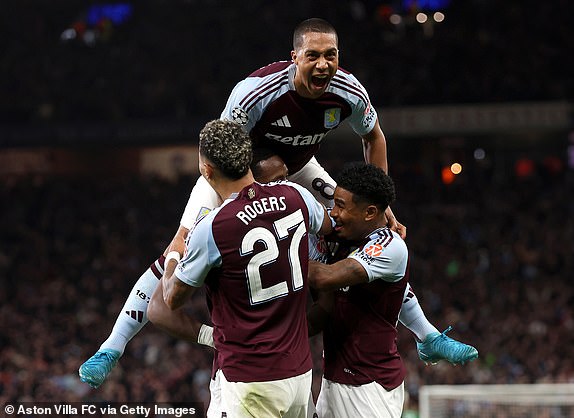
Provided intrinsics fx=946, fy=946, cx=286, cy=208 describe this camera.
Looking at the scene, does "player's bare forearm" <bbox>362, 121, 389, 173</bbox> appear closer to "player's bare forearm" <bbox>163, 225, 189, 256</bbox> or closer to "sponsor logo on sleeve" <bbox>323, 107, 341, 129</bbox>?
"sponsor logo on sleeve" <bbox>323, 107, 341, 129</bbox>

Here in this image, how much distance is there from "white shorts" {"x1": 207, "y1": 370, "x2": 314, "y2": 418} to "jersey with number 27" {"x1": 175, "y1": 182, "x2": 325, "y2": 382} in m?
0.04

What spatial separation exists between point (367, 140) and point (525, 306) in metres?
11.9

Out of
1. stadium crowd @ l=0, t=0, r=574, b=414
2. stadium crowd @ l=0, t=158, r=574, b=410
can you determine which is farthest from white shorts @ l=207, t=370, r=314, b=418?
stadium crowd @ l=0, t=0, r=574, b=414

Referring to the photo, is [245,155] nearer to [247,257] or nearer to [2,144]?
[247,257]

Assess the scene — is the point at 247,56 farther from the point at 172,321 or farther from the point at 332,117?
the point at 172,321

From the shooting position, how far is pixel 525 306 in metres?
16.6

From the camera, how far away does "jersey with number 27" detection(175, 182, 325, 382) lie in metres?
4.07

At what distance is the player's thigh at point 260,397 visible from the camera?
4.17 meters

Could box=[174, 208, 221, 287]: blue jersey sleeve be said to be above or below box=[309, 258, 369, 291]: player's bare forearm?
above

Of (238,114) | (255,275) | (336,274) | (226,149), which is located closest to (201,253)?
(255,275)

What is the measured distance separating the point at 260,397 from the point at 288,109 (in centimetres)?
159

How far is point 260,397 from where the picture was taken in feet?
13.7

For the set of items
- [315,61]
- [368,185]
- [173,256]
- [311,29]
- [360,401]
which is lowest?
[360,401]

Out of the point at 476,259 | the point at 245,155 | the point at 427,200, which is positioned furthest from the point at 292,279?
the point at 427,200
